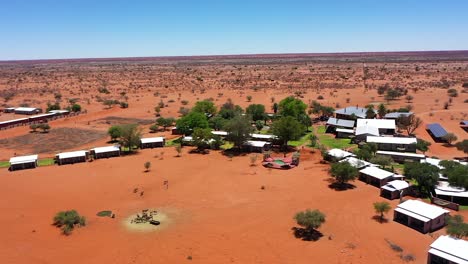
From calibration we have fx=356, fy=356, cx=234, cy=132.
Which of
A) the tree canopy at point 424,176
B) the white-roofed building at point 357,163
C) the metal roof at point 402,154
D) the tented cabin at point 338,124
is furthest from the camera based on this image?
the tented cabin at point 338,124

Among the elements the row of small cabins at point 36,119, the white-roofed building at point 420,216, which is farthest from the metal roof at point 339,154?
the row of small cabins at point 36,119

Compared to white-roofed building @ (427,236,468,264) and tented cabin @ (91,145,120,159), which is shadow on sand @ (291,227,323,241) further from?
tented cabin @ (91,145,120,159)

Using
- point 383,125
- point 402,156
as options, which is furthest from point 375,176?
point 383,125

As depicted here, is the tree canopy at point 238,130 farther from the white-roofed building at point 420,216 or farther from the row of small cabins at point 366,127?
the white-roofed building at point 420,216

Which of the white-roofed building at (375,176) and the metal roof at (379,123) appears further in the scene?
the metal roof at (379,123)

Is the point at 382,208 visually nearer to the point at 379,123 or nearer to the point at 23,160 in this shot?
the point at 379,123

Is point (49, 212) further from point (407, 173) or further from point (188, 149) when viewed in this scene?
point (407, 173)

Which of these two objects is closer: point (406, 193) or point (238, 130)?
point (406, 193)
